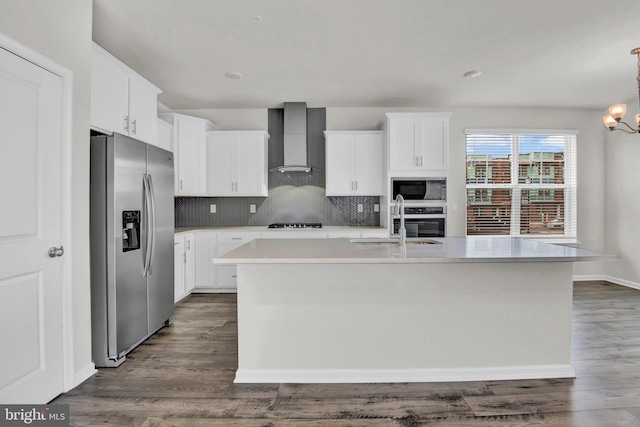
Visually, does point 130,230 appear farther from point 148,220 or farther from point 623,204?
point 623,204

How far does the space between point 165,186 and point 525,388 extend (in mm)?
3251

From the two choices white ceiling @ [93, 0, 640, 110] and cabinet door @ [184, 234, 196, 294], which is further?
cabinet door @ [184, 234, 196, 294]

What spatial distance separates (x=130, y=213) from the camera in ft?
8.65

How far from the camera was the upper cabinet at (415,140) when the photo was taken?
14.2 feet

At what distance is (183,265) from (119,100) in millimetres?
2063

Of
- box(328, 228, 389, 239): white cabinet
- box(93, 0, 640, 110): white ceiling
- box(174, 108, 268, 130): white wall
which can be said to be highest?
box(93, 0, 640, 110): white ceiling

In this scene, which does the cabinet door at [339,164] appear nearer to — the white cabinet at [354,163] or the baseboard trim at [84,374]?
the white cabinet at [354,163]

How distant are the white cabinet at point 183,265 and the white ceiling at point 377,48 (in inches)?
73.8

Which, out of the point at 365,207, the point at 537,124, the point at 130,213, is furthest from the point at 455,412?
the point at 537,124

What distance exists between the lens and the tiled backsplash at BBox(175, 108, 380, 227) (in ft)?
16.5

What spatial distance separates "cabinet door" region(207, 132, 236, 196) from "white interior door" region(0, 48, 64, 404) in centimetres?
261

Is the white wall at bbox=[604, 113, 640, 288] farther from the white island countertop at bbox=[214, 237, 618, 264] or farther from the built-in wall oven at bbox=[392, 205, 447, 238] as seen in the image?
the white island countertop at bbox=[214, 237, 618, 264]

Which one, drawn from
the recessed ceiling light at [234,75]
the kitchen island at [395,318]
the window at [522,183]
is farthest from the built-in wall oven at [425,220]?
the recessed ceiling light at [234,75]

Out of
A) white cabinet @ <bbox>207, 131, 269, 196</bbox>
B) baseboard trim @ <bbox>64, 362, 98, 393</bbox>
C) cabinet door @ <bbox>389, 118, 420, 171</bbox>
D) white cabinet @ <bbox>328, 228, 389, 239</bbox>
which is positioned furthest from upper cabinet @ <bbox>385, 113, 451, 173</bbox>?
baseboard trim @ <bbox>64, 362, 98, 393</bbox>
